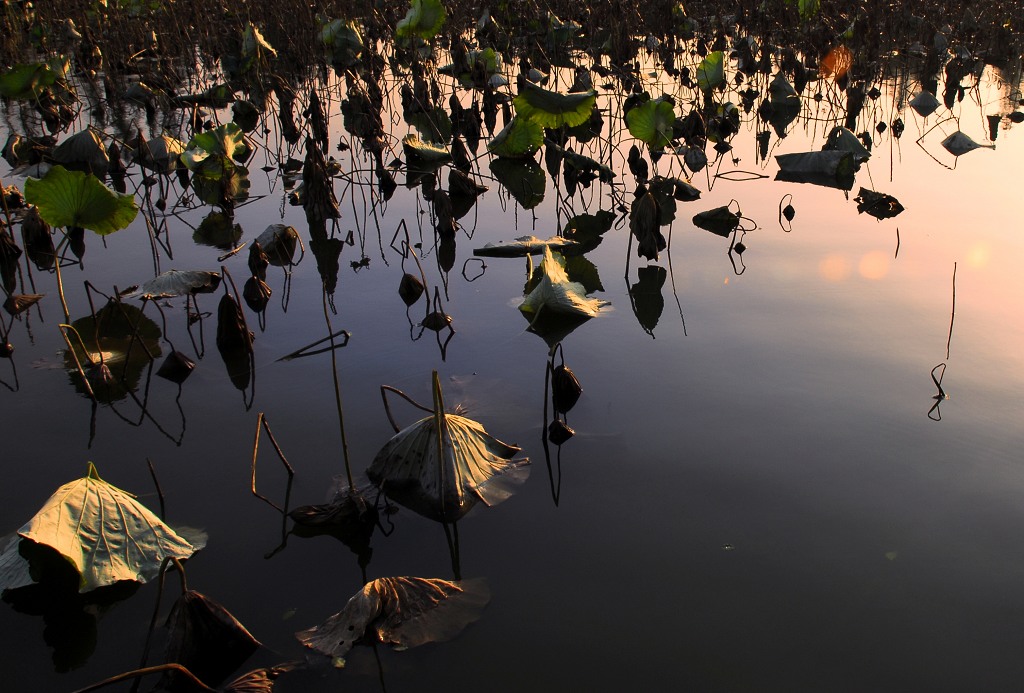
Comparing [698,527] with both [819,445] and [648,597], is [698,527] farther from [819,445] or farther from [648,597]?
[819,445]

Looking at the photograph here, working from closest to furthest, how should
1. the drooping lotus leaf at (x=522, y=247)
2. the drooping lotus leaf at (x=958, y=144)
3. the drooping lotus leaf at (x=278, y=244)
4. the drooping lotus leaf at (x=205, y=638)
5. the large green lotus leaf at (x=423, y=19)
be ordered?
1. the drooping lotus leaf at (x=205, y=638)
2. the drooping lotus leaf at (x=522, y=247)
3. the drooping lotus leaf at (x=278, y=244)
4. the drooping lotus leaf at (x=958, y=144)
5. the large green lotus leaf at (x=423, y=19)

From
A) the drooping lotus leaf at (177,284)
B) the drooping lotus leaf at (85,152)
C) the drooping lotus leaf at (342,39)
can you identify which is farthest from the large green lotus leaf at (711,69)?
the drooping lotus leaf at (177,284)

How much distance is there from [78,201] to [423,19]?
3353mm

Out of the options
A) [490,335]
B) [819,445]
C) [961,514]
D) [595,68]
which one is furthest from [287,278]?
[595,68]

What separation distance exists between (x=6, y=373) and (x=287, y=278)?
1000 millimetres

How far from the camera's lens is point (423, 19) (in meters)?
5.48

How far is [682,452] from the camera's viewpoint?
2.00 m

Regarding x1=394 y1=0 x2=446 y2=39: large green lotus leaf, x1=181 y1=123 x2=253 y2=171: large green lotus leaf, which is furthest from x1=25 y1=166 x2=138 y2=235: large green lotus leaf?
x1=394 y1=0 x2=446 y2=39: large green lotus leaf

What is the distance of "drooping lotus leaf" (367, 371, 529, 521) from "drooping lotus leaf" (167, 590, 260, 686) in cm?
49

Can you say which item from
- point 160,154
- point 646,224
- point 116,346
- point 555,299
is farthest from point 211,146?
point 555,299

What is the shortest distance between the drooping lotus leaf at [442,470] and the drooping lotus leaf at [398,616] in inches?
10.9

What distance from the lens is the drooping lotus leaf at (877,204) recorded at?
375cm

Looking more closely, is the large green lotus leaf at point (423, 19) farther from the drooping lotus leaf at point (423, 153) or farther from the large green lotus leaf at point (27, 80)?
the large green lotus leaf at point (27, 80)

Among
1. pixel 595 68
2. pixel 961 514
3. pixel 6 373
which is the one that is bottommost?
pixel 961 514
